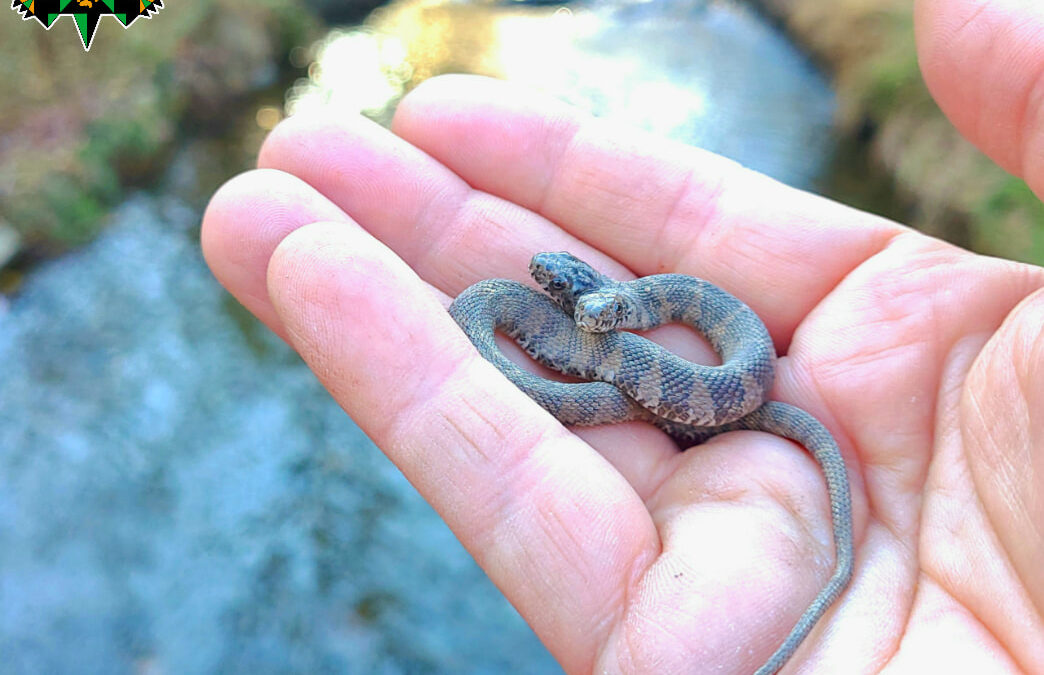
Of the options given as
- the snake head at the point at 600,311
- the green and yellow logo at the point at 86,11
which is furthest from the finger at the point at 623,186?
the green and yellow logo at the point at 86,11

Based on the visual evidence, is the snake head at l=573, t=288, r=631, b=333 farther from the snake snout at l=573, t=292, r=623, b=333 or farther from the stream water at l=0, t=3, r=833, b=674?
the stream water at l=0, t=3, r=833, b=674

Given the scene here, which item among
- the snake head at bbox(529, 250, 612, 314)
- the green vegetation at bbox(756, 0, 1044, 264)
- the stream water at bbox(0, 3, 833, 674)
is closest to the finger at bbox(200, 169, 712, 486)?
the snake head at bbox(529, 250, 612, 314)

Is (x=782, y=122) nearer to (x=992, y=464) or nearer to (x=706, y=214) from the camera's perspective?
(x=706, y=214)

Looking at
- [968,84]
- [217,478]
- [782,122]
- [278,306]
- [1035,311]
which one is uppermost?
[968,84]

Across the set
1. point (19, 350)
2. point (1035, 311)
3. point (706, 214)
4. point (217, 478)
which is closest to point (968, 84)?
point (1035, 311)

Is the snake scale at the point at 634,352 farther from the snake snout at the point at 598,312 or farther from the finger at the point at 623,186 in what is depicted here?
the finger at the point at 623,186

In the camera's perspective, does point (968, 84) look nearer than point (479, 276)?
Yes

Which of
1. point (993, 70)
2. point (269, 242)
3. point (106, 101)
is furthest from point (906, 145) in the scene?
point (106, 101)
